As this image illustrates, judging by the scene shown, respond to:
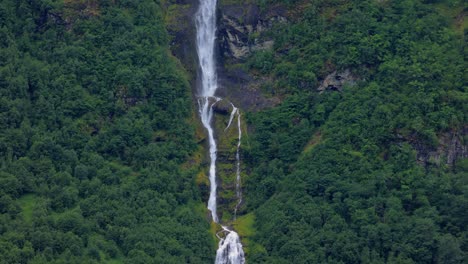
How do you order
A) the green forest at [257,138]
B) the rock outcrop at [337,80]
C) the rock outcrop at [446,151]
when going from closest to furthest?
the green forest at [257,138], the rock outcrop at [446,151], the rock outcrop at [337,80]

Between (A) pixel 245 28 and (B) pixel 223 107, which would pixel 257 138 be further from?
(A) pixel 245 28

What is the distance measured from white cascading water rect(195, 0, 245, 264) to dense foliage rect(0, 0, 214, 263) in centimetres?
200

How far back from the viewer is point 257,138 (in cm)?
13062

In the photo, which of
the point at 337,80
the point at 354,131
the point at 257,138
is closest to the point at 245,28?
the point at 337,80

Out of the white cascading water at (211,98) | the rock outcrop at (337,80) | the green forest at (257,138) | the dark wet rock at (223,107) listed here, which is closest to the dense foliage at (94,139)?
the green forest at (257,138)

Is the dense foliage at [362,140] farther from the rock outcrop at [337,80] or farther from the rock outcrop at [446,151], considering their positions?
the rock outcrop at [337,80]

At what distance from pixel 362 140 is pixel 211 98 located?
18.8 metres

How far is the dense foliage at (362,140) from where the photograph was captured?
384 feet

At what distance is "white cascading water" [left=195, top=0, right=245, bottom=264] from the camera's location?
12119cm

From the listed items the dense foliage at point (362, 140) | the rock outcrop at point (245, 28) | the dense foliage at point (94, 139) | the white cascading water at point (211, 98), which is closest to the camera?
the dense foliage at point (94, 139)

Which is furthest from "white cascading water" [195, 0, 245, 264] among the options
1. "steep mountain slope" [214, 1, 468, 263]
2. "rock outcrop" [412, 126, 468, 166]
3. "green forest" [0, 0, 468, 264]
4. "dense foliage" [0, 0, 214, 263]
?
"rock outcrop" [412, 126, 468, 166]

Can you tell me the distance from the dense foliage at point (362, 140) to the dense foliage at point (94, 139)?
833 centimetres

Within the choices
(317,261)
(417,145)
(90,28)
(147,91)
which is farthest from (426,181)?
(90,28)

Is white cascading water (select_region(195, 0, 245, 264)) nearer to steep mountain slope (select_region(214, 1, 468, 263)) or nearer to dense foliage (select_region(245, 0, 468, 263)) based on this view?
steep mountain slope (select_region(214, 1, 468, 263))
